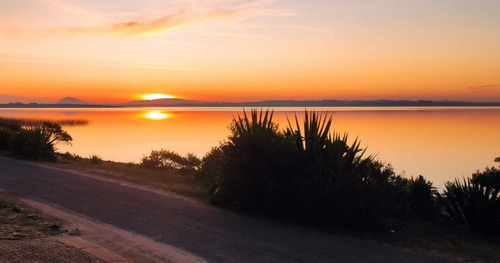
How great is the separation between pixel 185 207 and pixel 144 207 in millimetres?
891

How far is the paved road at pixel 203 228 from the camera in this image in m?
7.13

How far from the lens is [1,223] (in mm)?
7672

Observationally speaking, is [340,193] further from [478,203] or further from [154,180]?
[154,180]

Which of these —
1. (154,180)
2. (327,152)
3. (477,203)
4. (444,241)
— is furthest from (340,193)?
(154,180)

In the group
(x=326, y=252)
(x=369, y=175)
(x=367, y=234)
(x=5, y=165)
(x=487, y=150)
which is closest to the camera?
(x=326, y=252)

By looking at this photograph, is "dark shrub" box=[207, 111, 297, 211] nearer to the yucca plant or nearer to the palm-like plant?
the palm-like plant

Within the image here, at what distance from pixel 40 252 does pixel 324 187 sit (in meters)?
5.39

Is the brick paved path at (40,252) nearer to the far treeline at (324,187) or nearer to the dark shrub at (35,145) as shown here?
the far treeline at (324,187)

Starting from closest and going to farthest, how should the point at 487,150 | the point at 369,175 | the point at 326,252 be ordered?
the point at 326,252 → the point at 369,175 → the point at 487,150

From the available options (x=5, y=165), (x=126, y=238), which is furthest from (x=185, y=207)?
(x=5, y=165)

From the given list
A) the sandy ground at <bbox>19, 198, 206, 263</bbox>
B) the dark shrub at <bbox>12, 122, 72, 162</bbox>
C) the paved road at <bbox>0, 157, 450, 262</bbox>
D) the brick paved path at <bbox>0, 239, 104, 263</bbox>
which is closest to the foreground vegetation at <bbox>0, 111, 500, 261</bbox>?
the paved road at <bbox>0, 157, 450, 262</bbox>

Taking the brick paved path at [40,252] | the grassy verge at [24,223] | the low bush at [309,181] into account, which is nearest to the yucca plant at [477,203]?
the low bush at [309,181]

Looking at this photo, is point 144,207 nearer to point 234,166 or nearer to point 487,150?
point 234,166

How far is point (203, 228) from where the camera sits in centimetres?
836
